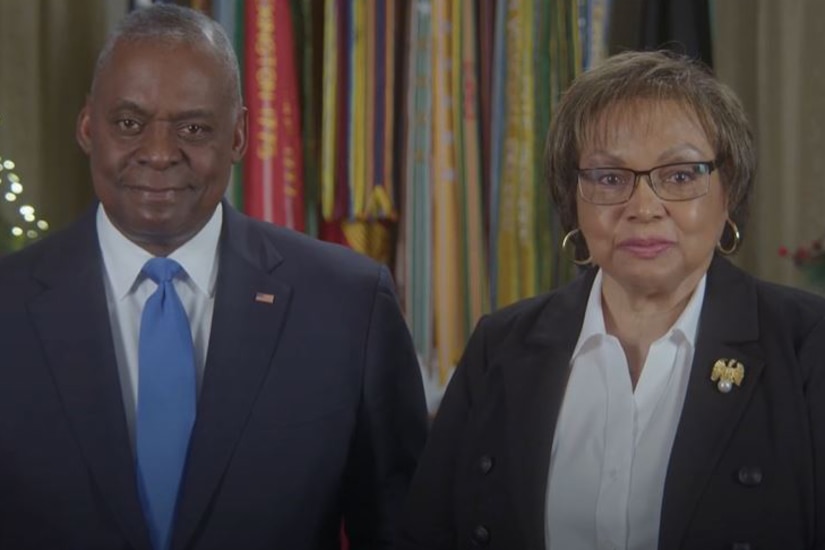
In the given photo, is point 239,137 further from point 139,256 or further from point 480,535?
point 480,535

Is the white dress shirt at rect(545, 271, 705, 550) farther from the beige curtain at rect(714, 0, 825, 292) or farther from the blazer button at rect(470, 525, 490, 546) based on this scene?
the beige curtain at rect(714, 0, 825, 292)

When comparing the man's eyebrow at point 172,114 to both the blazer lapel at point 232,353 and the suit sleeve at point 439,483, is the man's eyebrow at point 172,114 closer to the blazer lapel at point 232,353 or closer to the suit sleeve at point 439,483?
the blazer lapel at point 232,353

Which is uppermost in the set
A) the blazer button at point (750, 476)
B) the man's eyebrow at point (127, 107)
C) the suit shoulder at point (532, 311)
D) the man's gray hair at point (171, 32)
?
the man's gray hair at point (171, 32)

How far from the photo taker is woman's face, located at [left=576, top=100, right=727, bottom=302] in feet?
6.48

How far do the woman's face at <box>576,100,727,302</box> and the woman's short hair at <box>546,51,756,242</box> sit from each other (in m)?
0.01

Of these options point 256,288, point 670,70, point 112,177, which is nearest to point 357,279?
point 256,288

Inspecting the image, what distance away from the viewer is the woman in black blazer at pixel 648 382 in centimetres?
188

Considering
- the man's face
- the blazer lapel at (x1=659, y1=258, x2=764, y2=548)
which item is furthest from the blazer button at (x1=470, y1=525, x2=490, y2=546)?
the man's face

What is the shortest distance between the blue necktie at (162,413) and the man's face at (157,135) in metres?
0.15

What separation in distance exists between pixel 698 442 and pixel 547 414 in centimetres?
24

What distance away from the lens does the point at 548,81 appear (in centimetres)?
315

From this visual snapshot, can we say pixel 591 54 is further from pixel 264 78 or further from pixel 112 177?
pixel 112 177

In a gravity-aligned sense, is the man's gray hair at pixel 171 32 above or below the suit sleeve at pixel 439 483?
above

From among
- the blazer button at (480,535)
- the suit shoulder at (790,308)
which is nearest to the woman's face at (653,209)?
the suit shoulder at (790,308)
